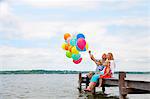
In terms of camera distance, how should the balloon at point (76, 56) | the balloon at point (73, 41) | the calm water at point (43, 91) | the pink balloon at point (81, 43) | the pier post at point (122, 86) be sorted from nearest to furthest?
the pier post at point (122, 86) < the pink balloon at point (81, 43) < the balloon at point (73, 41) < the balloon at point (76, 56) < the calm water at point (43, 91)

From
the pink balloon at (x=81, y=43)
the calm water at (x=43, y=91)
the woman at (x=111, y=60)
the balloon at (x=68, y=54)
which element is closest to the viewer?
the woman at (x=111, y=60)

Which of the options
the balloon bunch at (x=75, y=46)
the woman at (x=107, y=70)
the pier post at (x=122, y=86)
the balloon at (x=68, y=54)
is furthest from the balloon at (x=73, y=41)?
the pier post at (x=122, y=86)

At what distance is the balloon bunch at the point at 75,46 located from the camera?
1669cm

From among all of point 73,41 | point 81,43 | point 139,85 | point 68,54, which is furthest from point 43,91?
point 139,85

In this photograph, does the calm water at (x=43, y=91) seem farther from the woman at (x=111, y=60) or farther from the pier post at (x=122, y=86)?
the pier post at (x=122, y=86)

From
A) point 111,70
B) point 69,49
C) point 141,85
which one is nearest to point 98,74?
point 111,70

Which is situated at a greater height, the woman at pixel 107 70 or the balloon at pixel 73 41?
the balloon at pixel 73 41

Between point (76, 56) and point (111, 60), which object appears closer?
point (111, 60)

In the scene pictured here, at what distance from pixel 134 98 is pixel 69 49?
5640 mm

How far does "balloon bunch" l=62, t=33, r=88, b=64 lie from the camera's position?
16.7m

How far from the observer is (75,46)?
17266 mm

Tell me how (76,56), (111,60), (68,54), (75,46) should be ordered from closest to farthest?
1. (111,60)
2. (75,46)
3. (76,56)
4. (68,54)

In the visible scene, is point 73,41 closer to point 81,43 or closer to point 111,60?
point 81,43

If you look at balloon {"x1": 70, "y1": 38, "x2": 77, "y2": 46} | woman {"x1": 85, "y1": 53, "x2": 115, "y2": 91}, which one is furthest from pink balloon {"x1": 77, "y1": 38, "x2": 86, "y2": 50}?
woman {"x1": 85, "y1": 53, "x2": 115, "y2": 91}
